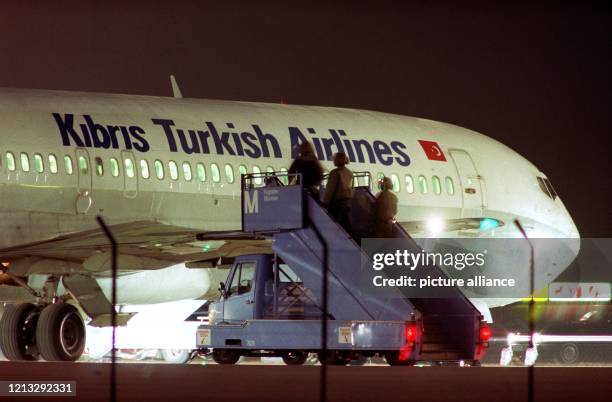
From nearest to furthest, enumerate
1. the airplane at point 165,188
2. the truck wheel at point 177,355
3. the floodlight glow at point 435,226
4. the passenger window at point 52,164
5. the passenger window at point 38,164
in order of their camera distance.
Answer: the airplane at point 165,188
the passenger window at point 38,164
the passenger window at point 52,164
the floodlight glow at point 435,226
the truck wheel at point 177,355

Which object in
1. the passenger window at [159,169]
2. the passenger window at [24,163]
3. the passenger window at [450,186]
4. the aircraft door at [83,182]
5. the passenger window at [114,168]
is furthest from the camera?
the passenger window at [450,186]

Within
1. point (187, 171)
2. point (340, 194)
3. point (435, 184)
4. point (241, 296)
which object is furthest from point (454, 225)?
point (340, 194)

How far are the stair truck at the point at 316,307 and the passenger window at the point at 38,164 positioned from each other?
306cm

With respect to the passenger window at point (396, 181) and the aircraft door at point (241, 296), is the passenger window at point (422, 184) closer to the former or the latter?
the passenger window at point (396, 181)

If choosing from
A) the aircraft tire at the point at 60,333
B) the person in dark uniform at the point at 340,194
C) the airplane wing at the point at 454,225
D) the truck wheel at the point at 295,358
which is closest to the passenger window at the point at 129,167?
the aircraft tire at the point at 60,333

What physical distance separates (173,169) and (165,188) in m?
0.39

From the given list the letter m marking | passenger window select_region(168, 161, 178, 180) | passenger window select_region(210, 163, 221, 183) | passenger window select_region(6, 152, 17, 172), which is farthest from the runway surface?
passenger window select_region(210, 163, 221, 183)

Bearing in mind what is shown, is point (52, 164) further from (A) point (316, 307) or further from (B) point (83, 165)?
(A) point (316, 307)

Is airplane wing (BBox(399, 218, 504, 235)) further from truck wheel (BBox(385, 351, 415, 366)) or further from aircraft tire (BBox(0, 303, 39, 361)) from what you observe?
aircraft tire (BBox(0, 303, 39, 361))

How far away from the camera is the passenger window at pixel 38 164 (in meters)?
24.2

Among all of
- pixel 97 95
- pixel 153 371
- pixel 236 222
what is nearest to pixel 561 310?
pixel 236 222

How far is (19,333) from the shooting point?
2373 cm

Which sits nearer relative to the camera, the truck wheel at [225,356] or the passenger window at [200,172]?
the truck wheel at [225,356]

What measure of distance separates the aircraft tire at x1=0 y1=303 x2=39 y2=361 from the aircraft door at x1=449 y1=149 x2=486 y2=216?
37.2ft
